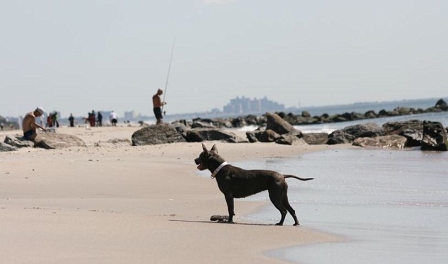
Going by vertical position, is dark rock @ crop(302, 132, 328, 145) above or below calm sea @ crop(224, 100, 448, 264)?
above

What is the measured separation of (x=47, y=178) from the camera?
40.9 feet

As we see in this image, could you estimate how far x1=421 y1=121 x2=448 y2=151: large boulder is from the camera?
813 inches

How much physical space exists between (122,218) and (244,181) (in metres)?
1.77

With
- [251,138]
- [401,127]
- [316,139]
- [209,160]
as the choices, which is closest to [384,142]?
[316,139]

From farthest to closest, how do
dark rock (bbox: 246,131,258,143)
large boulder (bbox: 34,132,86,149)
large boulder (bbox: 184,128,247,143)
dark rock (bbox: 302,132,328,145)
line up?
dark rock (bbox: 302,132,328,145) → dark rock (bbox: 246,131,258,143) → large boulder (bbox: 184,128,247,143) → large boulder (bbox: 34,132,86,149)

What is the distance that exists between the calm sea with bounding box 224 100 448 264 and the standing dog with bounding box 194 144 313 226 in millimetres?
349

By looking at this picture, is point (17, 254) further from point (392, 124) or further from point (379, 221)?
point (392, 124)

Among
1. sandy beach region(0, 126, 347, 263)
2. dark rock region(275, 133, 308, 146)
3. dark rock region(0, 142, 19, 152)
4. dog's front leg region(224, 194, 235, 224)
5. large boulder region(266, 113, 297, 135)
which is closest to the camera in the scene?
sandy beach region(0, 126, 347, 263)

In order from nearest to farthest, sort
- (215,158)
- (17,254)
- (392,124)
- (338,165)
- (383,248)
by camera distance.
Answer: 1. (17,254)
2. (383,248)
3. (215,158)
4. (338,165)
5. (392,124)

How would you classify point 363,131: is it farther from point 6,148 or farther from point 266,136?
point 6,148

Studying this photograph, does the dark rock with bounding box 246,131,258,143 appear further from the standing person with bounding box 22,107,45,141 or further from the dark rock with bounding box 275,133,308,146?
the standing person with bounding box 22,107,45,141

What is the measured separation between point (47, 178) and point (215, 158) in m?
4.21

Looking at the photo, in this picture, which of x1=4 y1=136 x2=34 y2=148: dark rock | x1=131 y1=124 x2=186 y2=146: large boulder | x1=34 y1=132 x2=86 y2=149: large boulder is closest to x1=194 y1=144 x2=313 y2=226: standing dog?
x1=34 y1=132 x2=86 y2=149: large boulder

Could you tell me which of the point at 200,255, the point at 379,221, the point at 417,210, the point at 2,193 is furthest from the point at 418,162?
the point at 200,255
